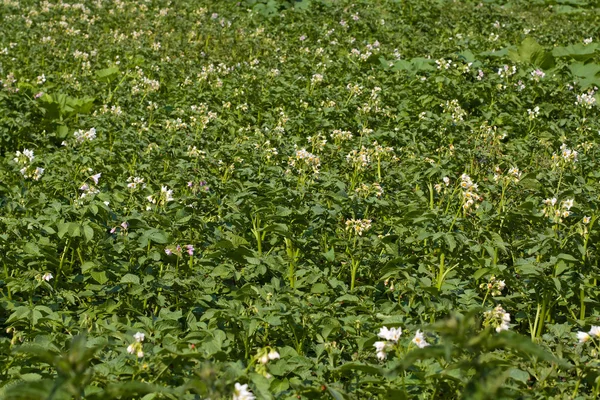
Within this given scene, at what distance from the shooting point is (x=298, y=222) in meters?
4.55

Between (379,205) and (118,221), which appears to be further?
(379,205)

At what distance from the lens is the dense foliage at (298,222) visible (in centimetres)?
295

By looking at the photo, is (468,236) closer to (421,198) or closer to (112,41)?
(421,198)

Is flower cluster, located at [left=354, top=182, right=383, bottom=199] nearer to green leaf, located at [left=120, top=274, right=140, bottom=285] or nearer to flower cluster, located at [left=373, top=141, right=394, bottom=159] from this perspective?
flower cluster, located at [left=373, top=141, right=394, bottom=159]

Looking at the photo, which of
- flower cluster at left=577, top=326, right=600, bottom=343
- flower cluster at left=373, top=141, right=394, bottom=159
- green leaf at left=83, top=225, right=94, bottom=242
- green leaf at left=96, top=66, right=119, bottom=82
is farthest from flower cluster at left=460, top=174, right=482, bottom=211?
green leaf at left=96, top=66, right=119, bottom=82

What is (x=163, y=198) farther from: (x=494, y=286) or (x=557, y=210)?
(x=557, y=210)

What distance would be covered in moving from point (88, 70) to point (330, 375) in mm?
6598

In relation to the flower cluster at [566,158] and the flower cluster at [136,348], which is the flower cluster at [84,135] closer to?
the flower cluster at [136,348]

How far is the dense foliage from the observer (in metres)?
2.95

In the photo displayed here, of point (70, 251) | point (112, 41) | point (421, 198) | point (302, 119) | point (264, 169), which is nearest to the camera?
point (70, 251)

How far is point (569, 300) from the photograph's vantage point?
12.9ft

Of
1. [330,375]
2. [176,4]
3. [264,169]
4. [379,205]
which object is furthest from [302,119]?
[176,4]

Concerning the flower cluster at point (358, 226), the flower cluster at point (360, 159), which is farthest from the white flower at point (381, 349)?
the flower cluster at point (360, 159)

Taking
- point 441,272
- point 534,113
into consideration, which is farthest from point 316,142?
point 534,113
